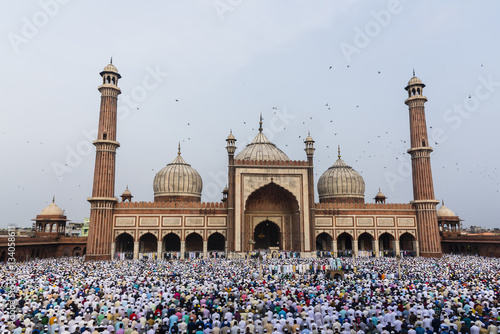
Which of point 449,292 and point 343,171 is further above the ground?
point 343,171

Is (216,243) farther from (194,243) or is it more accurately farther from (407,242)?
(407,242)

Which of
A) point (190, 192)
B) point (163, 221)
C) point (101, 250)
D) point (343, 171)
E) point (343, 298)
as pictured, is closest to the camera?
point (343, 298)

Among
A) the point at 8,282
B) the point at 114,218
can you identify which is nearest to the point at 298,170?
the point at 114,218

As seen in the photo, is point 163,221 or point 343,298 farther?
point 163,221

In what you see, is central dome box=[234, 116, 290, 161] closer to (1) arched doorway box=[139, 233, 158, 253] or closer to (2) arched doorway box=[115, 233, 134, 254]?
(1) arched doorway box=[139, 233, 158, 253]

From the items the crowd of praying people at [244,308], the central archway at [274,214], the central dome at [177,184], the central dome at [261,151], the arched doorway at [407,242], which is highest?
the central dome at [261,151]

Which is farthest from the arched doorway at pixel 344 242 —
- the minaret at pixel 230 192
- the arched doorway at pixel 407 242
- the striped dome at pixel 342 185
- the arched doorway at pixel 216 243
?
the minaret at pixel 230 192

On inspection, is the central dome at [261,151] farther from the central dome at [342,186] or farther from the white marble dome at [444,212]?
the white marble dome at [444,212]

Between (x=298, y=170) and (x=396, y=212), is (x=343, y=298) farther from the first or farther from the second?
(x=396, y=212)
